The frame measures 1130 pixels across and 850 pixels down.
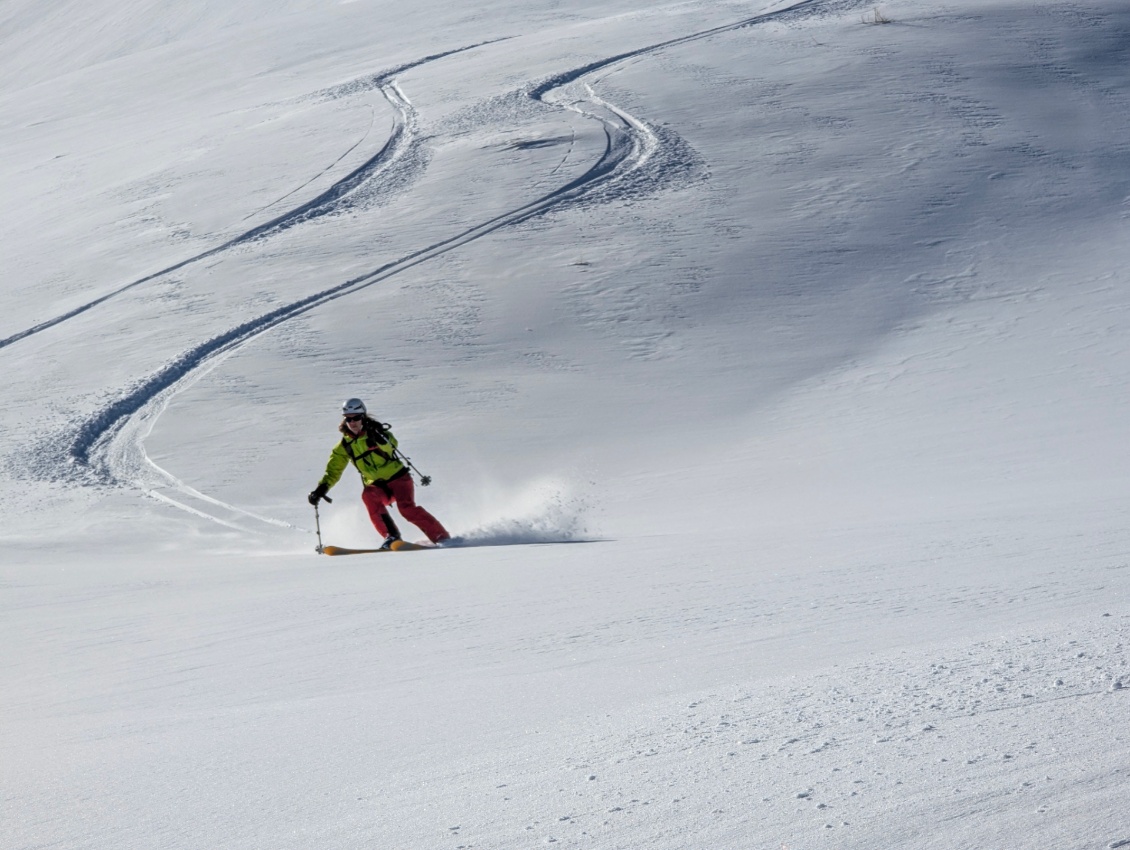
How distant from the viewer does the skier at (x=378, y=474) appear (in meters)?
9.11

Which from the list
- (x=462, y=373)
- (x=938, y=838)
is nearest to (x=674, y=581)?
(x=938, y=838)

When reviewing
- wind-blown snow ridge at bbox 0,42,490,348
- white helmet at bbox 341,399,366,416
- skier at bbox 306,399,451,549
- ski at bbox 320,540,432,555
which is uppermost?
wind-blown snow ridge at bbox 0,42,490,348

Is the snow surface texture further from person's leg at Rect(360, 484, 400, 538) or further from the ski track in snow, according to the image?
person's leg at Rect(360, 484, 400, 538)

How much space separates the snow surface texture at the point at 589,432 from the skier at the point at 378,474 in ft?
1.78

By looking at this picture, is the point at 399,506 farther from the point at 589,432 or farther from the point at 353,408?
the point at 589,432

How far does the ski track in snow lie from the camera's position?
39.5 feet

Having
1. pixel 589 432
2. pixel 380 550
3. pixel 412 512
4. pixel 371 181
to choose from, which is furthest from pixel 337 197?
pixel 380 550

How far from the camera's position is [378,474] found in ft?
Answer: 30.3

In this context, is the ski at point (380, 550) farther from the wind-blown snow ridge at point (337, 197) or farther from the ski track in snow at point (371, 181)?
the wind-blown snow ridge at point (337, 197)

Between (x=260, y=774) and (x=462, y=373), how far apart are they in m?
10.5

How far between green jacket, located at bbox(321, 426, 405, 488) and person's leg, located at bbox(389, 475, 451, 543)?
104 millimetres

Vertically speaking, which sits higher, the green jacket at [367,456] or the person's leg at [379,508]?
the green jacket at [367,456]

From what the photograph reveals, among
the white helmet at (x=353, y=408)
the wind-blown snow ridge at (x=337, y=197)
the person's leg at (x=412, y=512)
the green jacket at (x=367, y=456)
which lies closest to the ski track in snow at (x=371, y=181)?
the wind-blown snow ridge at (x=337, y=197)

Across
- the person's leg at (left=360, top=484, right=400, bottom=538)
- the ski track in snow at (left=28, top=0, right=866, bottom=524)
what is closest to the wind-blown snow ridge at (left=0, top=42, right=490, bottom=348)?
the ski track in snow at (left=28, top=0, right=866, bottom=524)
